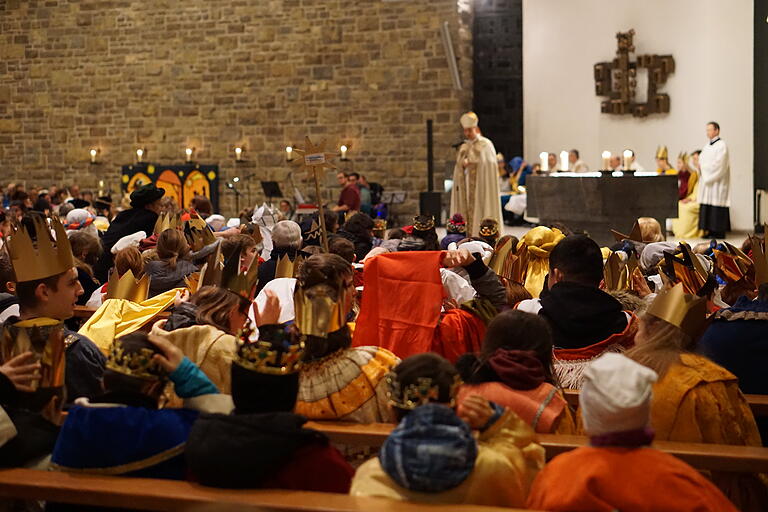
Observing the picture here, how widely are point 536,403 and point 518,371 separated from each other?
0.41 ft

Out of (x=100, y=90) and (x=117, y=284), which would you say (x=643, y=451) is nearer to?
(x=117, y=284)

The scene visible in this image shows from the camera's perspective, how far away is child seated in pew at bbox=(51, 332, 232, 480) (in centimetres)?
239

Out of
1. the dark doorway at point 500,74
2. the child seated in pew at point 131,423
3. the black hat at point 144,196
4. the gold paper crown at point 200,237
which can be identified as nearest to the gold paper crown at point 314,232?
the gold paper crown at point 200,237

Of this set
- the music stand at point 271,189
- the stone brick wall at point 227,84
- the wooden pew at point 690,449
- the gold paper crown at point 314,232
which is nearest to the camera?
the wooden pew at point 690,449

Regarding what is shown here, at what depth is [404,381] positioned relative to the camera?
230 cm

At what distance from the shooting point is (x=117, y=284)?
442 cm

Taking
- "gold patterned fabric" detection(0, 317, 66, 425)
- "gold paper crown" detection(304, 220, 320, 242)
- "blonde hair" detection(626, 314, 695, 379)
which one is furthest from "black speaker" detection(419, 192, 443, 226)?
"gold patterned fabric" detection(0, 317, 66, 425)

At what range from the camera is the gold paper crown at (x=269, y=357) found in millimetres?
2326

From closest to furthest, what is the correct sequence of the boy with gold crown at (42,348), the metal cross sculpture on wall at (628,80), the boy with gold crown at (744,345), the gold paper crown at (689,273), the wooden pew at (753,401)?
the boy with gold crown at (42,348) < the wooden pew at (753,401) < the boy with gold crown at (744,345) < the gold paper crown at (689,273) < the metal cross sculpture on wall at (628,80)

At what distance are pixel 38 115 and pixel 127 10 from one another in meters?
2.82

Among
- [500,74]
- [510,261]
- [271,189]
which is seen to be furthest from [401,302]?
[500,74]

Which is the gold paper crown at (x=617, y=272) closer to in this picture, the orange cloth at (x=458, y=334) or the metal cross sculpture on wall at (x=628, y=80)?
the orange cloth at (x=458, y=334)

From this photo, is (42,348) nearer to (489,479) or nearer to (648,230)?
(489,479)

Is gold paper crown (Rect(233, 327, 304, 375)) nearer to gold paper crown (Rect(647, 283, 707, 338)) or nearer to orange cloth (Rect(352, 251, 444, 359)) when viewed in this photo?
gold paper crown (Rect(647, 283, 707, 338))
